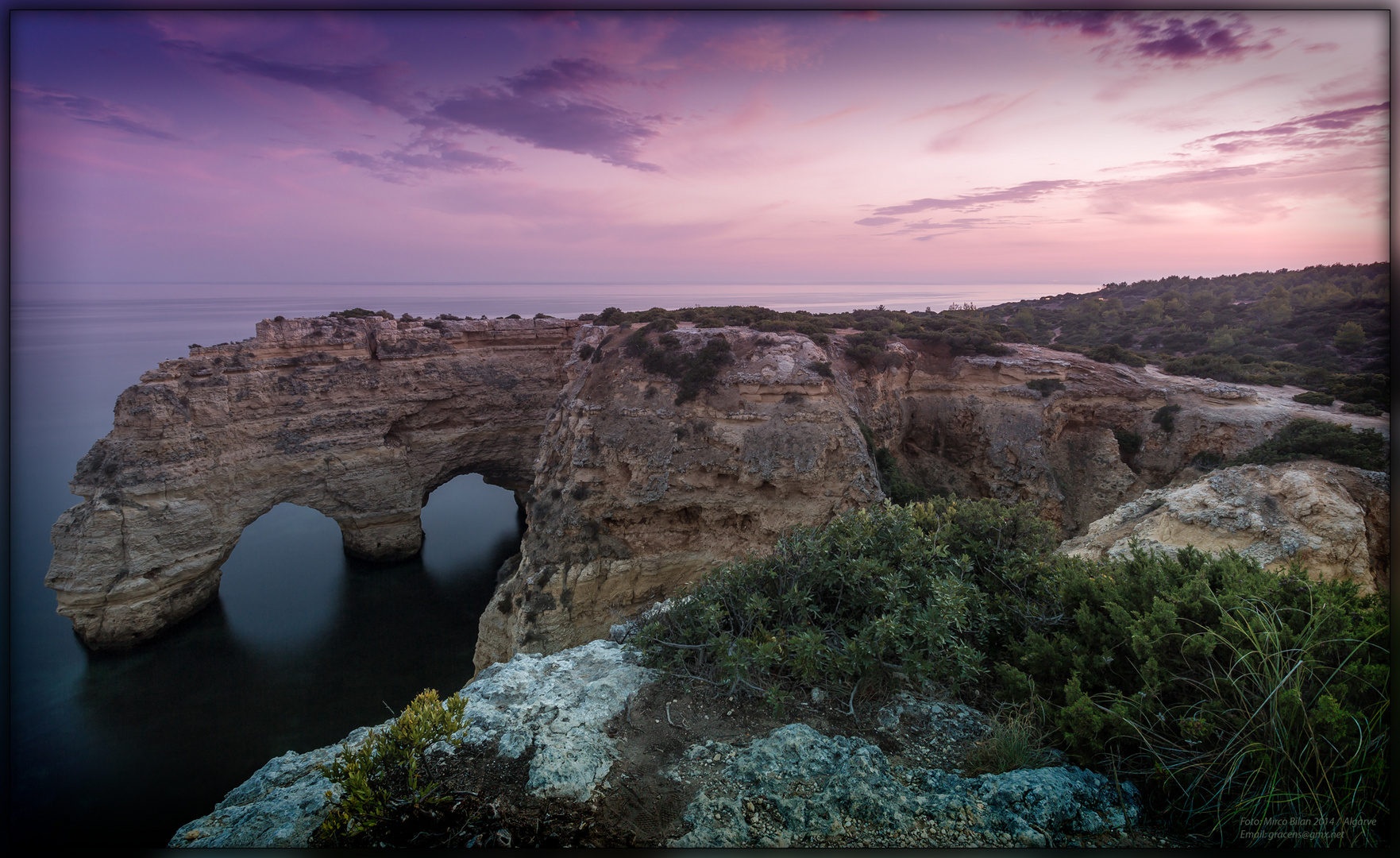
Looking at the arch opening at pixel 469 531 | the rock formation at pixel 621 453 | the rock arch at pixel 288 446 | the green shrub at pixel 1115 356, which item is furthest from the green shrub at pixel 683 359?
the green shrub at pixel 1115 356

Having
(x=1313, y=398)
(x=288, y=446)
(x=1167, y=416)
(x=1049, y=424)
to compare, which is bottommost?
(x=288, y=446)

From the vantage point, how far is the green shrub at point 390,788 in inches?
103

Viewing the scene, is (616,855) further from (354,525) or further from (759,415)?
(354,525)

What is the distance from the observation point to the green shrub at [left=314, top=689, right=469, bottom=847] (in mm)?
2613

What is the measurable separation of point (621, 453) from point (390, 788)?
34.3ft

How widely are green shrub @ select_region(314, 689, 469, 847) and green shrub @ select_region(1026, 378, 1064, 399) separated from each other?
16.3 metres

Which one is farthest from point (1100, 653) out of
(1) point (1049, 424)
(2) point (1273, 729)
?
(1) point (1049, 424)

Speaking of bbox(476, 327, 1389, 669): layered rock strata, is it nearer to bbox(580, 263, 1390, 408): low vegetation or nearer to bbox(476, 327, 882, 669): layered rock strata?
bbox(476, 327, 882, 669): layered rock strata

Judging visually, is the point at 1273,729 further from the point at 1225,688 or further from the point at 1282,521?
the point at 1282,521

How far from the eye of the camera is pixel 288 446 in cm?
1722

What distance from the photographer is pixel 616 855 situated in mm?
2924

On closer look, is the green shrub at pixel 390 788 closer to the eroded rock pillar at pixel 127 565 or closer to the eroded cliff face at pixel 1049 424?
the eroded cliff face at pixel 1049 424

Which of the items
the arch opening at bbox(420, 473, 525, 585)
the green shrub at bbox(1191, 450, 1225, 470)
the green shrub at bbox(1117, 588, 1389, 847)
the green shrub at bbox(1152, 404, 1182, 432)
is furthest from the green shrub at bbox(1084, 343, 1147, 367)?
the arch opening at bbox(420, 473, 525, 585)

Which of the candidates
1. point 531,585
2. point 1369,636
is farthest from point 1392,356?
point 531,585
